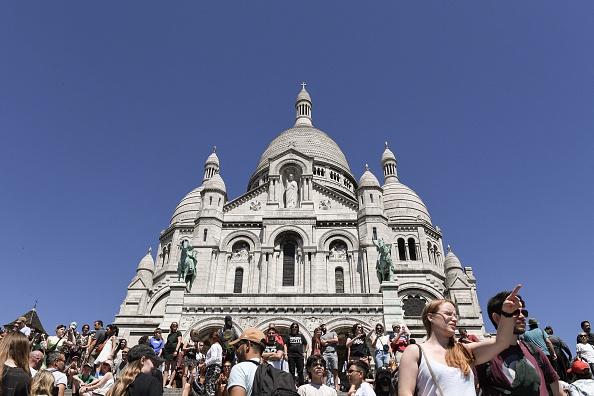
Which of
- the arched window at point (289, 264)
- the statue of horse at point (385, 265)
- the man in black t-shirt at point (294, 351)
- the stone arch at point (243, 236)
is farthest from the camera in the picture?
the stone arch at point (243, 236)

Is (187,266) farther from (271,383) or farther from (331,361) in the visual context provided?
(271,383)

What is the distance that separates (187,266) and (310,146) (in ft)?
78.1

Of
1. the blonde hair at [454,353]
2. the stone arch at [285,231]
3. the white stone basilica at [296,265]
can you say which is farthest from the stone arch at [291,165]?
the blonde hair at [454,353]

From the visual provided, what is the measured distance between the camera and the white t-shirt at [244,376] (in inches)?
169

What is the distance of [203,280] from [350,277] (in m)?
8.72

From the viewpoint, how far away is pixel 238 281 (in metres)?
28.5

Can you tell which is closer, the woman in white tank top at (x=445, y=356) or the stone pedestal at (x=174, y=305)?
the woman in white tank top at (x=445, y=356)

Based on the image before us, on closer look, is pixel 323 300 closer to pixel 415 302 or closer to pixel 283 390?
pixel 415 302

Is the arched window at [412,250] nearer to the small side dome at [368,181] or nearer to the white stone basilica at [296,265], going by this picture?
the white stone basilica at [296,265]

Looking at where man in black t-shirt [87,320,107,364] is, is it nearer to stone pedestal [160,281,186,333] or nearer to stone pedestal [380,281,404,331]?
stone pedestal [160,281,186,333]

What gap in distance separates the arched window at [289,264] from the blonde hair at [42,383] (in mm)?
22106

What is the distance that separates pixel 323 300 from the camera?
2334cm

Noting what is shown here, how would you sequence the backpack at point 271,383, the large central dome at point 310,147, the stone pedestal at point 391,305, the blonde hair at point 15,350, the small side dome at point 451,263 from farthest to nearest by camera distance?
the large central dome at point 310,147 → the small side dome at point 451,263 → the stone pedestal at point 391,305 → the blonde hair at point 15,350 → the backpack at point 271,383

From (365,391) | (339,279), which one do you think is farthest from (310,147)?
(365,391)
